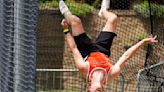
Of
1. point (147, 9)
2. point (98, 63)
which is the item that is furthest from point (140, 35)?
point (98, 63)

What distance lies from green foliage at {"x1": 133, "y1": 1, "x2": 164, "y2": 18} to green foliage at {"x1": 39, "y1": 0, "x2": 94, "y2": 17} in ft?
2.85

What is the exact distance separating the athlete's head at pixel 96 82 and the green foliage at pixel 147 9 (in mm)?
2506

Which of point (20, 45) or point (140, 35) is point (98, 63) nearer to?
point (20, 45)

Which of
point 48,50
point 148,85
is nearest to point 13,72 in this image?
point 148,85

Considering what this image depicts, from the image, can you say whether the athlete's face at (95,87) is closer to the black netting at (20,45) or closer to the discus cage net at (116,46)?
the discus cage net at (116,46)

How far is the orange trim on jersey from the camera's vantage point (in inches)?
146

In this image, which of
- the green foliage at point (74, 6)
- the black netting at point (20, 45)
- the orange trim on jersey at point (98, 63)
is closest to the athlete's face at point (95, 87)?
the orange trim on jersey at point (98, 63)

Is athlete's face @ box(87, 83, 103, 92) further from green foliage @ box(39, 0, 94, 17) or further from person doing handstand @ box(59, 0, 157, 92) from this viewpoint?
green foliage @ box(39, 0, 94, 17)

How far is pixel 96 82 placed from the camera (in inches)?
140

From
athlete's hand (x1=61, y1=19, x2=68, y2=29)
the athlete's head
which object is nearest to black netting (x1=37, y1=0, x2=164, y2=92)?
the athlete's head

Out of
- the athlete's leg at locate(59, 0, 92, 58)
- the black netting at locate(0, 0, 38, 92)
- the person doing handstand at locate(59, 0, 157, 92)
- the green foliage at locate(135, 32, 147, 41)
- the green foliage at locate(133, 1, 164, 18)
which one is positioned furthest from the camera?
the green foliage at locate(135, 32, 147, 41)

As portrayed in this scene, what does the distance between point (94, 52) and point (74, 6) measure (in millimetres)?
3642

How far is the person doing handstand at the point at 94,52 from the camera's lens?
3.63 meters

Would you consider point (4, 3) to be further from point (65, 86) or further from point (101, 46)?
point (65, 86)
